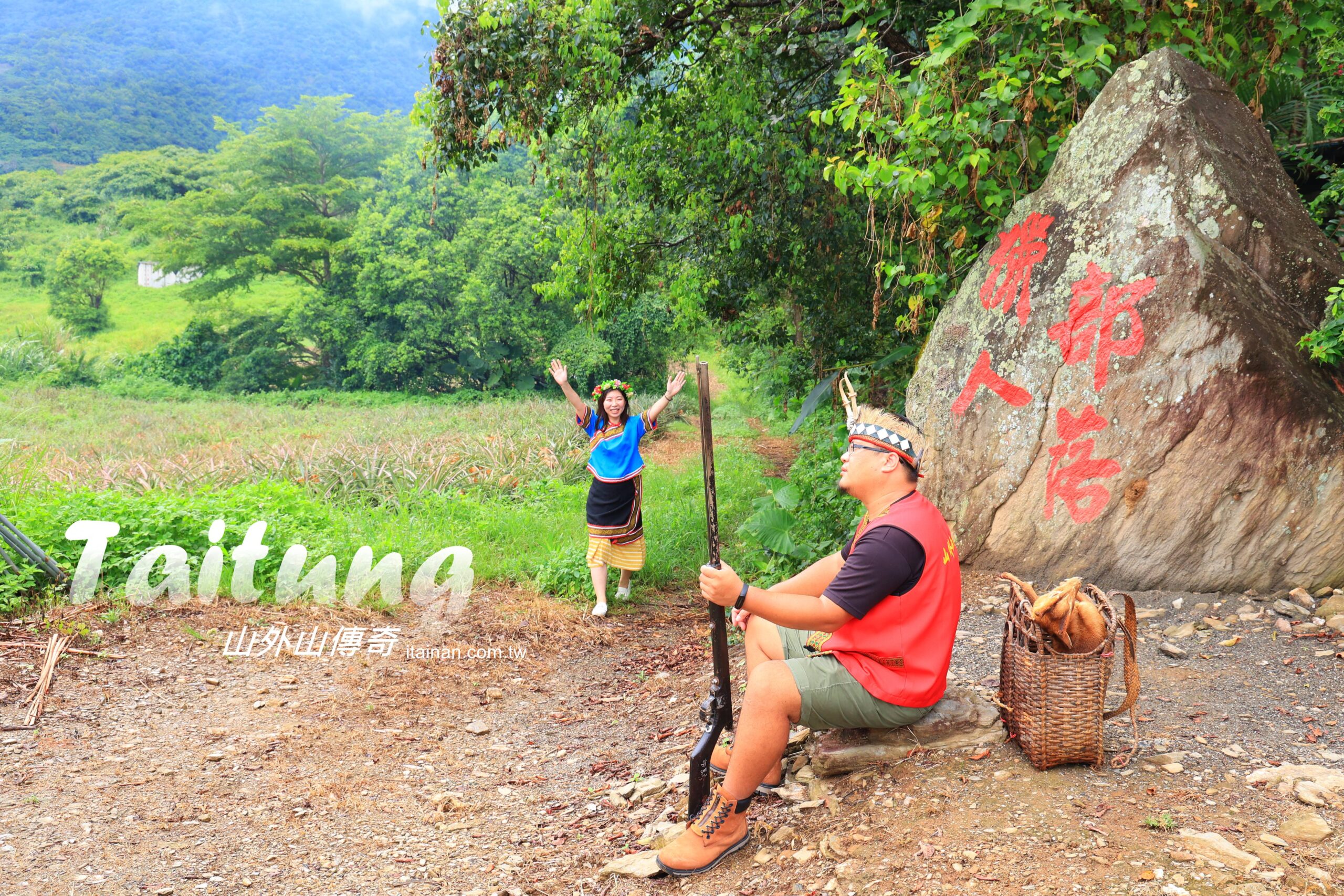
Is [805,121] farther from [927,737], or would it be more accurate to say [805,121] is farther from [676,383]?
[927,737]

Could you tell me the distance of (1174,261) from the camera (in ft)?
14.7

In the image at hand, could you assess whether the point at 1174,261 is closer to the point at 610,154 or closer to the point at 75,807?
the point at 610,154

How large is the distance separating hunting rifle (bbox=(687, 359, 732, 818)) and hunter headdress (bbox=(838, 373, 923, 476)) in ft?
1.68

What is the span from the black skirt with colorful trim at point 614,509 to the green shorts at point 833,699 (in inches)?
147

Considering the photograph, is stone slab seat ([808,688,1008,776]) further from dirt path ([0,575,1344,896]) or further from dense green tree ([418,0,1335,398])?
dense green tree ([418,0,1335,398])

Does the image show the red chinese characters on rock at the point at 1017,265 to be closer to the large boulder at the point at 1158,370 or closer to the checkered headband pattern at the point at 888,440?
the large boulder at the point at 1158,370

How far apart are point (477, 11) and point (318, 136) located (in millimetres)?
29272

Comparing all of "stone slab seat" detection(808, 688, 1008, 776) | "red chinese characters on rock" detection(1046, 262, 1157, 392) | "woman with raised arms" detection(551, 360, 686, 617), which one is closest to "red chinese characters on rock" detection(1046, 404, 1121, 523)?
"red chinese characters on rock" detection(1046, 262, 1157, 392)

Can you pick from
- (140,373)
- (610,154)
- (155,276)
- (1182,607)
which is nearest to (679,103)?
(610,154)

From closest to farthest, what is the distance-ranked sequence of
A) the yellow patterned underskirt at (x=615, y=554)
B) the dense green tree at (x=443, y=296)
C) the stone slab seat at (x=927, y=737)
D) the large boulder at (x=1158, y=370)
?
1. the stone slab seat at (x=927, y=737)
2. the large boulder at (x=1158, y=370)
3. the yellow patterned underskirt at (x=615, y=554)
4. the dense green tree at (x=443, y=296)

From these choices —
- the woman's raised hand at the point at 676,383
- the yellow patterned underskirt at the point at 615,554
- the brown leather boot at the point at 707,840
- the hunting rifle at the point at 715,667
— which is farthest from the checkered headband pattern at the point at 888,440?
the yellow patterned underskirt at the point at 615,554

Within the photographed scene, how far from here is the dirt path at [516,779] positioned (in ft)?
8.60

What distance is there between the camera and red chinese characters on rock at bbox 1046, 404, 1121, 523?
4.70 m

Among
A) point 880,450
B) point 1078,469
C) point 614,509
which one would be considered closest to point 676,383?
point 614,509
